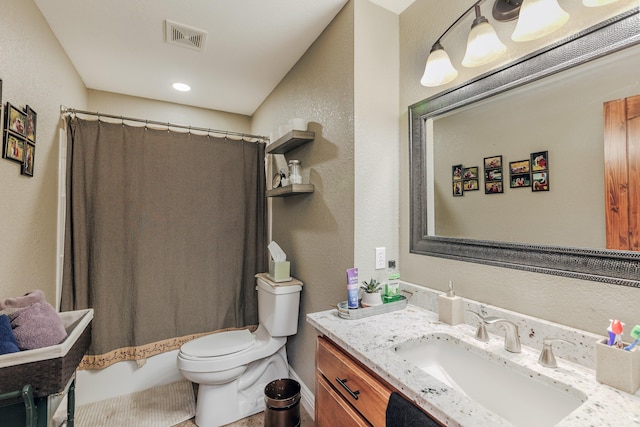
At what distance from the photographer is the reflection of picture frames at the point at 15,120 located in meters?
1.33

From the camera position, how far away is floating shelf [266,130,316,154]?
73.2 inches

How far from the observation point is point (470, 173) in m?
1.29

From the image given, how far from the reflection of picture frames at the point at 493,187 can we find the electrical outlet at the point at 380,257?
577 mm

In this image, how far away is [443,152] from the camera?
1417mm

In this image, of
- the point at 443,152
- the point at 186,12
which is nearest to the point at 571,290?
the point at 443,152

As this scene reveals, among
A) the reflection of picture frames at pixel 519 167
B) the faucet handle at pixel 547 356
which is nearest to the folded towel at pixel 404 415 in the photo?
the faucet handle at pixel 547 356

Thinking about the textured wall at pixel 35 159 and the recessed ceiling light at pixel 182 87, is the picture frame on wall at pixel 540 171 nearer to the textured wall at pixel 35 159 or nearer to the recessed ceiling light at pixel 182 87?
the textured wall at pixel 35 159

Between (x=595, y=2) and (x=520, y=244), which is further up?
(x=595, y=2)

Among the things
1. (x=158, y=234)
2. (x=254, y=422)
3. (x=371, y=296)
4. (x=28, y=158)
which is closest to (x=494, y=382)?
(x=371, y=296)

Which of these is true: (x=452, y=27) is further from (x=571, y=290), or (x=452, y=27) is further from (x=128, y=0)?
(x=128, y=0)

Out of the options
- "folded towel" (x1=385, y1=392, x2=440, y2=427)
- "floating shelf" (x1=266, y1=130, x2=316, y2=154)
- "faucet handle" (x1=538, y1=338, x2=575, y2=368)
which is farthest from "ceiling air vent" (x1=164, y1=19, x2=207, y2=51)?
"faucet handle" (x1=538, y1=338, x2=575, y2=368)

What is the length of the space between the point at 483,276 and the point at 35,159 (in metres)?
2.43

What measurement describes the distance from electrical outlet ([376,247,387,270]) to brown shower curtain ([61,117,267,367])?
131 centimetres

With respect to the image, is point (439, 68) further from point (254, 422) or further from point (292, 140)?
point (254, 422)
